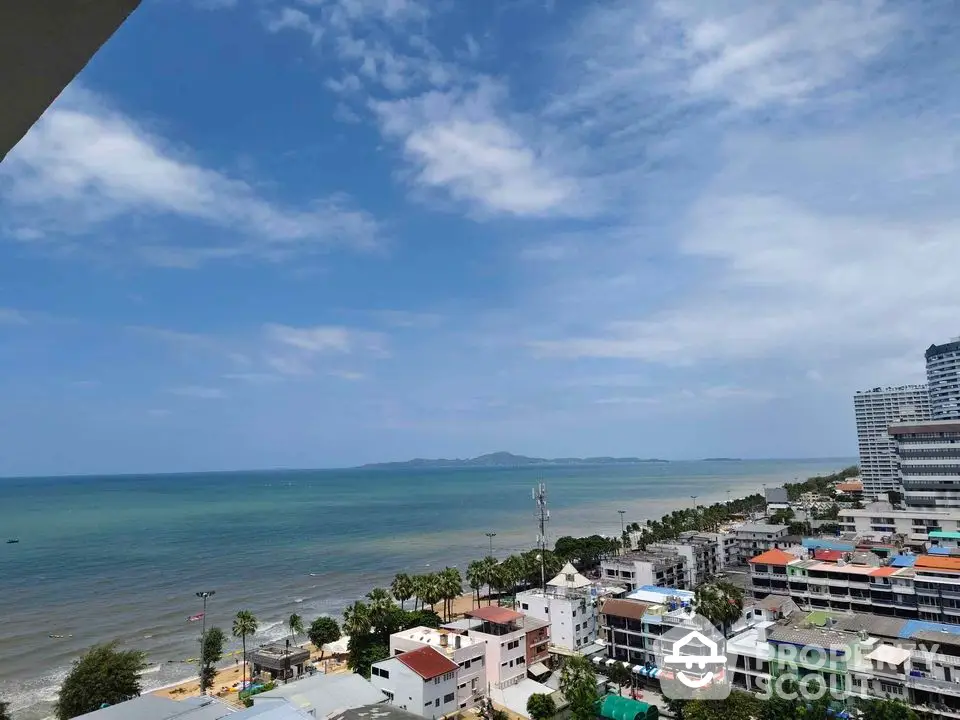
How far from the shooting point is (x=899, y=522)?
6688cm

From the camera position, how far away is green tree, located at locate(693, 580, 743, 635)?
32.7m

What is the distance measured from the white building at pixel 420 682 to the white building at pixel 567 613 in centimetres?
1025

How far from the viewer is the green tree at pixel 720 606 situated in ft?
107

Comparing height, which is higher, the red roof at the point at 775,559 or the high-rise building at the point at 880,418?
the high-rise building at the point at 880,418

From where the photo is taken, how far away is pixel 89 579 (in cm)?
6531

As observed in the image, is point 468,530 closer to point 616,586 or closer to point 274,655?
point 616,586

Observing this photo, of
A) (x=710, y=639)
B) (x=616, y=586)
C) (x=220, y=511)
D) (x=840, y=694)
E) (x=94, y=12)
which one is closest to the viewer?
(x=94, y=12)

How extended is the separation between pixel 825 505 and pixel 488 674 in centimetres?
8802

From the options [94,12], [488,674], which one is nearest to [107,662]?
[488,674]

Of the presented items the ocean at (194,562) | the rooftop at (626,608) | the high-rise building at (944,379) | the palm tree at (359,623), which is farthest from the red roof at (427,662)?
the high-rise building at (944,379)

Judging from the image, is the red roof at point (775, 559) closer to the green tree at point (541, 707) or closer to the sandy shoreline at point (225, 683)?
the green tree at point (541, 707)

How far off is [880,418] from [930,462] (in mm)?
63344

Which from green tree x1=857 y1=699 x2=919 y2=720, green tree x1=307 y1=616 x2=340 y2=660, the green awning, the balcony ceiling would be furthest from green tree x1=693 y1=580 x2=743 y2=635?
the balcony ceiling

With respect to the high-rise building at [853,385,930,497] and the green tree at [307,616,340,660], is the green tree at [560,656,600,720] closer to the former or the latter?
the green tree at [307,616,340,660]
